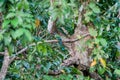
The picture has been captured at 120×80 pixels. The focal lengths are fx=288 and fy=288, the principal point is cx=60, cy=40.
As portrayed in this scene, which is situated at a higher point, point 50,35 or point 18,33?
point 18,33

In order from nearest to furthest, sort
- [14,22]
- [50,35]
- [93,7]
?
[14,22]
[93,7]
[50,35]

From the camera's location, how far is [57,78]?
213 centimetres

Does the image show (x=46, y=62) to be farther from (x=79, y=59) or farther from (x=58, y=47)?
(x=79, y=59)

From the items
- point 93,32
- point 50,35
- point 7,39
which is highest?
point 7,39

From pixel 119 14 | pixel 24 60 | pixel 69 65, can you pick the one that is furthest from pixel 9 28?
pixel 69 65

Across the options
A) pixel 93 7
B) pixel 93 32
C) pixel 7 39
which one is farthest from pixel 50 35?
pixel 7 39

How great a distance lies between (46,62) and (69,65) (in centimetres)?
36

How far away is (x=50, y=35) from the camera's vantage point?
2.18 m

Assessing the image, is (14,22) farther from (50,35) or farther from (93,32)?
(50,35)

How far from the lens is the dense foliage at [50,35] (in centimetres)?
122

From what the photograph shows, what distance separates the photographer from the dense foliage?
122 cm

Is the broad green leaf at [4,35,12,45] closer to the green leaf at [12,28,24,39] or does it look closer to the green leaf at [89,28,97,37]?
the green leaf at [12,28,24,39]

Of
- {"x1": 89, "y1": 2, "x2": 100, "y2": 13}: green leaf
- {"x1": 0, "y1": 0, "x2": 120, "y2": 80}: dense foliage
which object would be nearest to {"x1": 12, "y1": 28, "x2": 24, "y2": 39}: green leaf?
{"x1": 0, "y1": 0, "x2": 120, "y2": 80}: dense foliage

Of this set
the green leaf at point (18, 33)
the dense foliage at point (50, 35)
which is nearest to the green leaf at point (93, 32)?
the dense foliage at point (50, 35)
